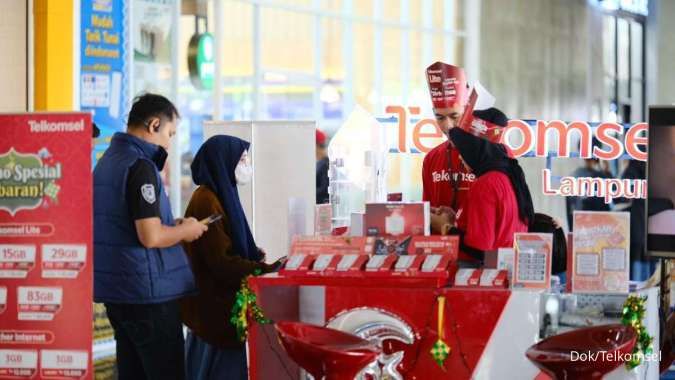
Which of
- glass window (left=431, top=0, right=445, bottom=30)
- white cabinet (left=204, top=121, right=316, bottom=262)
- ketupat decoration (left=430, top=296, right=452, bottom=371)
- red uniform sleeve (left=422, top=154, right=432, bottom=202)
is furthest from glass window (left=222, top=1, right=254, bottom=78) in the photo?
ketupat decoration (left=430, top=296, right=452, bottom=371)

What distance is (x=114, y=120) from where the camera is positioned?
8.07m

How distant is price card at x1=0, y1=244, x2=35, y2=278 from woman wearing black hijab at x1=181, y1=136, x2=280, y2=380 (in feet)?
2.43

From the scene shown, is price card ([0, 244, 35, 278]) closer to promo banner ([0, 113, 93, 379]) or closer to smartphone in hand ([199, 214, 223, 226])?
promo banner ([0, 113, 93, 379])

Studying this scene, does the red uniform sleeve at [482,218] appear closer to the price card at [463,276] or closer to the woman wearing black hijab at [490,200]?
the woman wearing black hijab at [490,200]

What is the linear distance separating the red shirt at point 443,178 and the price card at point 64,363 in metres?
2.00

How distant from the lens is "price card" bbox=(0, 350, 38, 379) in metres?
5.11

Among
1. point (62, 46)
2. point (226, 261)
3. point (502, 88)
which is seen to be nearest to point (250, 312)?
point (226, 261)

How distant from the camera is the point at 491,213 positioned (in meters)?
5.65

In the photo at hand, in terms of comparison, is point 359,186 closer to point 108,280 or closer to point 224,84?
point 108,280

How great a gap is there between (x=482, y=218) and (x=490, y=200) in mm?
93

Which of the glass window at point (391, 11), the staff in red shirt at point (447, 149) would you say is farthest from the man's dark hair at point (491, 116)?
the glass window at point (391, 11)

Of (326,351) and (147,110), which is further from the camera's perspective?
(147,110)

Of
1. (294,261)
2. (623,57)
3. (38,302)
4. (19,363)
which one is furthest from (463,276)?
(623,57)

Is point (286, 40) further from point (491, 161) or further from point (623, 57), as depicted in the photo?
point (623, 57)
